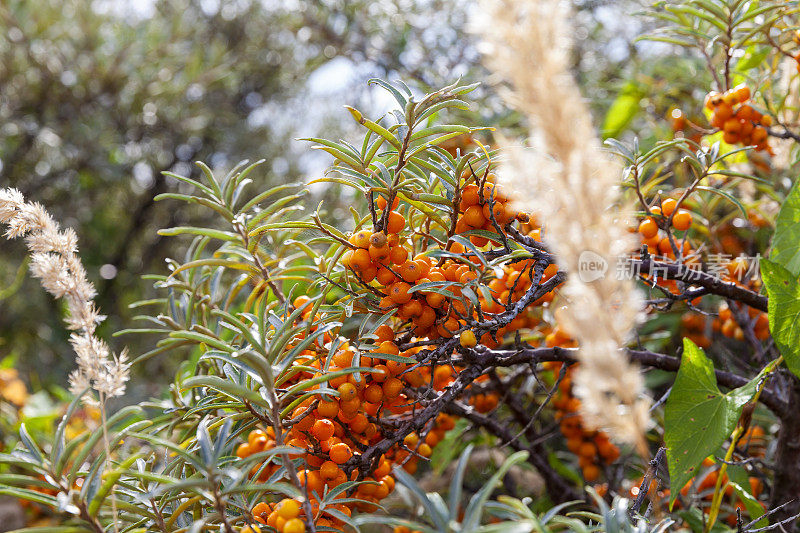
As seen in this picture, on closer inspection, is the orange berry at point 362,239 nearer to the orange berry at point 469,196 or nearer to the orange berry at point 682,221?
the orange berry at point 469,196

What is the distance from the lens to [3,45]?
3393mm

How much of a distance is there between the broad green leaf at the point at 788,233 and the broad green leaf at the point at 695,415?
294 mm

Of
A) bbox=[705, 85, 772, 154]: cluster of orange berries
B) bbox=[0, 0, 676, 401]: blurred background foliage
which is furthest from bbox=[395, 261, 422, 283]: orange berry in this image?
bbox=[0, 0, 676, 401]: blurred background foliage

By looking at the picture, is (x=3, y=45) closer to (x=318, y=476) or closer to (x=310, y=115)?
(x=310, y=115)

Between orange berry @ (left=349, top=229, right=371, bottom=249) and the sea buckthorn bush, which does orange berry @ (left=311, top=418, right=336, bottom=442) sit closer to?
the sea buckthorn bush

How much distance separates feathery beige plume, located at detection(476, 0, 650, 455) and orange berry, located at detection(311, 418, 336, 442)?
476 mm

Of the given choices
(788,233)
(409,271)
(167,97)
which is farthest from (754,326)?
(167,97)

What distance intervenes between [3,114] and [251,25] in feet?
6.06

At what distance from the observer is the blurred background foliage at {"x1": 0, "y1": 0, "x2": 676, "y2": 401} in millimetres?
2893

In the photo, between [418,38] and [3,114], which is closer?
[418,38]

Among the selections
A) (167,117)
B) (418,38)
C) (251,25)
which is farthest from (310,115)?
(418,38)

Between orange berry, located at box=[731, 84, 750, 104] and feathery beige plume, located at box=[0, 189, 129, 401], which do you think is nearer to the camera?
feathery beige plume, located at box=[0, 189, 129, 401]

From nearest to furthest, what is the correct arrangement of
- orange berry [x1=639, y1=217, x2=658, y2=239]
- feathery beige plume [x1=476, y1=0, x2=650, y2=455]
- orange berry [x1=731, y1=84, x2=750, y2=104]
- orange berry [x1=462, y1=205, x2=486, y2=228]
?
feathery beige plume [x1=476, y1=0, x2=650, y2=455]
orange berry [x1=462, y1=205, x2=486, y2=228]
orange berry [x1=639, y1=217, x2=658, y2=239]
orange berry [x1=731, y1=84, x2=750, y2=104]

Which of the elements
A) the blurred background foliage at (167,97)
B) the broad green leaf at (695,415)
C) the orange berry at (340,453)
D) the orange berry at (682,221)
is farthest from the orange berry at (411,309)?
the blurred background foliage at (167,97)
